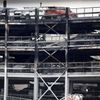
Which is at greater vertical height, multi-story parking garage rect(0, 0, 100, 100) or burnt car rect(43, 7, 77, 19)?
burnt car rect(43, 7, 77, 19)

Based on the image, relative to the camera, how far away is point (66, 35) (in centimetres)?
6053

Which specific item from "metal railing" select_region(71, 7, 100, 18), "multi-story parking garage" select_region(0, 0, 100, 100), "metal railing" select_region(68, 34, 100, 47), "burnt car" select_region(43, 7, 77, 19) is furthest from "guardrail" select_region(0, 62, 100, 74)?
"metal railing" select_region(71, 7, 100, 18)

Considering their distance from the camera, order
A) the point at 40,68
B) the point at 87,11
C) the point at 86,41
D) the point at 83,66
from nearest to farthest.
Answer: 1. the point at 83,66
2. the point at 86,41
3. the point at 40,68
4. the point at 87,11

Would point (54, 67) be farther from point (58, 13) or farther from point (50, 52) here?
point (58, 13)

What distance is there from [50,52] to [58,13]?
12.0 feet

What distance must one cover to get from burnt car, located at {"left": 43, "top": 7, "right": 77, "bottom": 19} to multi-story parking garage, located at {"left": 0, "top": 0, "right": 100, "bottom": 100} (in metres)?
0.09

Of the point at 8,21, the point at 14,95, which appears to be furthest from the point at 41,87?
the point at 8,21

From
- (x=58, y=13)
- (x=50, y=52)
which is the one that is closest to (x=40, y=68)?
(x=50, y=52)

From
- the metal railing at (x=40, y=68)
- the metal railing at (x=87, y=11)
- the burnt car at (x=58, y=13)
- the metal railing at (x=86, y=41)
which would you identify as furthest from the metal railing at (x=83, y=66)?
the metal railing at (x=87, y=11)

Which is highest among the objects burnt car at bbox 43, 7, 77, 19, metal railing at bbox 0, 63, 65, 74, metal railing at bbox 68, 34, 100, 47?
burnt car at bbox 43, 7, 77, 19

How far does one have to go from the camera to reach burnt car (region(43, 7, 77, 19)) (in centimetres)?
6104

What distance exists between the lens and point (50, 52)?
202 ft

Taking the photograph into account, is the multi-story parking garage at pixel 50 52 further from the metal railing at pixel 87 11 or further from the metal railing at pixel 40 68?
the metal railing at pixel 87 11

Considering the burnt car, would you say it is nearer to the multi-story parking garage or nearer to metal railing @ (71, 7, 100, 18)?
the multi-story parking garage
